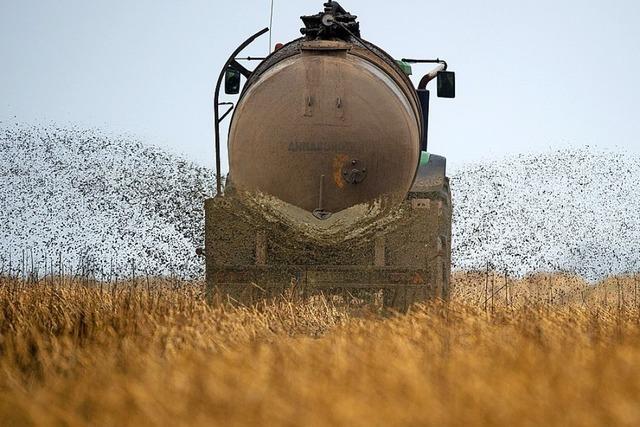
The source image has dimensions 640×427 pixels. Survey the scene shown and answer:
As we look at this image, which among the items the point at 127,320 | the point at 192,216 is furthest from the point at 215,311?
the point at 192,216

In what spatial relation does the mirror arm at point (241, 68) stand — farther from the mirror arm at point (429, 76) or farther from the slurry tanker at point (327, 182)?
the mirror arm at point (429, 76)

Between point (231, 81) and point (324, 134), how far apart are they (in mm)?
1798

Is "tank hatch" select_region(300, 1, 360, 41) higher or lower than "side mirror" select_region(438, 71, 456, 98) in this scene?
higher

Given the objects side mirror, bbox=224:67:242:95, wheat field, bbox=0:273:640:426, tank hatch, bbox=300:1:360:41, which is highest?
tank hatch, bbox=300:1:360:41

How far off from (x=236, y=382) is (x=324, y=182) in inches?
165

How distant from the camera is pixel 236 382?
4793 mm

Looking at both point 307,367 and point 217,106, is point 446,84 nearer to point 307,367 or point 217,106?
point 217,106

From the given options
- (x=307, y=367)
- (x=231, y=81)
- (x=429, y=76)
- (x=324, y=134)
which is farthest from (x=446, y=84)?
(x=307, y=367)

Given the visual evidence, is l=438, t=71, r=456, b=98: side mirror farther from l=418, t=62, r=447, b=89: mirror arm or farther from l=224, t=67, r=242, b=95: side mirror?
l=224, t=67, r=242, b=95: side mirror

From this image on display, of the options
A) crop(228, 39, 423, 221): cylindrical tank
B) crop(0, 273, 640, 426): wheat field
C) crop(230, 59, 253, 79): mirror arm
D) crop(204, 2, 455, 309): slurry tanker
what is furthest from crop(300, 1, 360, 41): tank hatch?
crop(0, 273, 640, 426): wheat field

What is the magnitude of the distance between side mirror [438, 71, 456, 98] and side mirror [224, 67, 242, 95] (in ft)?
6.45

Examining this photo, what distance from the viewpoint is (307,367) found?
5273 millimetres

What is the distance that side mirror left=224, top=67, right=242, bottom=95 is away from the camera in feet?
33.4

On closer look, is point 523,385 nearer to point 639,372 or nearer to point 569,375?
point 569,375
